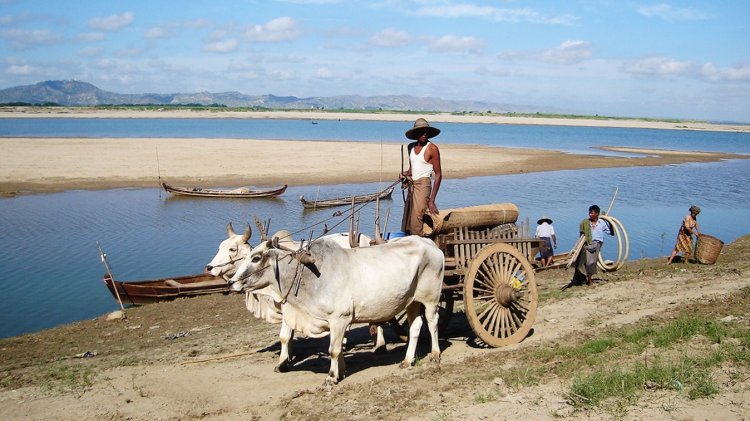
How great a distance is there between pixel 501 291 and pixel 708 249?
9.50 m

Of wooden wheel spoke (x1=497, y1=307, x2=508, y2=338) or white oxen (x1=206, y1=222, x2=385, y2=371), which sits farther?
wooden wheel spoke (x1=497, y1=307, x2=508, y2=338)

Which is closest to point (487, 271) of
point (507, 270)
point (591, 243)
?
point (507, 270)

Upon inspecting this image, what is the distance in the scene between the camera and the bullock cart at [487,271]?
8.75 metres

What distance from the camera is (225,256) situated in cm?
865

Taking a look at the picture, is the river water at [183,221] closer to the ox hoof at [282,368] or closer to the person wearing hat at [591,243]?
the person wearing hat at [591,243]

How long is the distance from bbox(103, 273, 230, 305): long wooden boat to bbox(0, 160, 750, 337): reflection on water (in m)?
0.70

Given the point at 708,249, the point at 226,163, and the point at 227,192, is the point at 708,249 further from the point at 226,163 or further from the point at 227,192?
the point at 226,163

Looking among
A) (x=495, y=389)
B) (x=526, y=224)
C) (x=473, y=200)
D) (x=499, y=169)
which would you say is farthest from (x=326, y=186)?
(x=495, y=389)

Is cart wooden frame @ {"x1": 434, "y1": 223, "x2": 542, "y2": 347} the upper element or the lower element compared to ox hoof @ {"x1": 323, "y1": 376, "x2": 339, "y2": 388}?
upper

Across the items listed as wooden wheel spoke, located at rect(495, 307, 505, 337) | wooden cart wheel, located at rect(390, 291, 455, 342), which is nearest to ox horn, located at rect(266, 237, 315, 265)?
wooden cart wheel, located at rect(390, 291, 455, 342)

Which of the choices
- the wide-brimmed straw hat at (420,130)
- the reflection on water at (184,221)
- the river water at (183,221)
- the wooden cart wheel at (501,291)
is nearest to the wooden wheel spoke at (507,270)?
the wooden cart wheel at (501,291)

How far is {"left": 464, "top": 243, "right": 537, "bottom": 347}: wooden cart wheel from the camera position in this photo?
870 cm

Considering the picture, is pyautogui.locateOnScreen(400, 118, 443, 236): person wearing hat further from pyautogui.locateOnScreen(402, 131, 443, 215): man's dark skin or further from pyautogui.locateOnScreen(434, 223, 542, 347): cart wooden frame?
pyautogui.locateOnScreen(434, 223, 542, 347): cart wooden frame

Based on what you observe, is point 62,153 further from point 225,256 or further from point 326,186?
point 225,256
